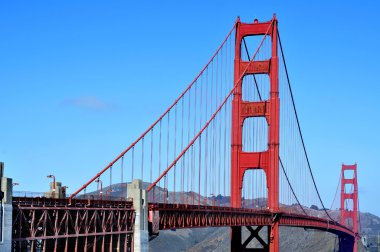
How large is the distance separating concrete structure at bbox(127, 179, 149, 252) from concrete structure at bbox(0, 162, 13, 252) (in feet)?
47.9

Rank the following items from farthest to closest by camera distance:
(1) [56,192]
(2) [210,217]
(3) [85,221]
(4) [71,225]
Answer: (2) [210,217]
(1) [56,192]
(3) [85,221]
(4) [71,225]

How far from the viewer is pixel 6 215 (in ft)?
116

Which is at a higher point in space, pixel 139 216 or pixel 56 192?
pixel 56 192

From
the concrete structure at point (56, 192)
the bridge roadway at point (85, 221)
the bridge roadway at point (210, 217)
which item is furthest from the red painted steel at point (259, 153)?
the concrete structure at point (56, 192)

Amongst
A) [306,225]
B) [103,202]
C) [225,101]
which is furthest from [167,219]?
[306,225]

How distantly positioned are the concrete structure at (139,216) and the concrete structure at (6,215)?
14.6m

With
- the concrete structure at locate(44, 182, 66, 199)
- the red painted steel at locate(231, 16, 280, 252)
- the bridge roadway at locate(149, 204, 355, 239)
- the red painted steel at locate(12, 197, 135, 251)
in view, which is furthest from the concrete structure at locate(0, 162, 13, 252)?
the red painted steel at locate(231, 16, 280, 252)

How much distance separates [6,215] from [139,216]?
15.1m

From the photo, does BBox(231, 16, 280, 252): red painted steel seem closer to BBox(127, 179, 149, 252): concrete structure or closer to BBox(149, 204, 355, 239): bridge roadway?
BBox(149, 204, 355, 239): bridge roadway

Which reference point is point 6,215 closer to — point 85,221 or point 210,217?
point 85,221

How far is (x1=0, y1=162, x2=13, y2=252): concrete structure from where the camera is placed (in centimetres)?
3497

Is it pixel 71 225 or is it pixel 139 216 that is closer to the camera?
pixel 71 225

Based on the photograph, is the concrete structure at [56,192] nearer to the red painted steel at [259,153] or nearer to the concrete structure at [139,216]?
the concrete structure at [139,216]

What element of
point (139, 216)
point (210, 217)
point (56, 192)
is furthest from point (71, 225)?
point (210, 217)
